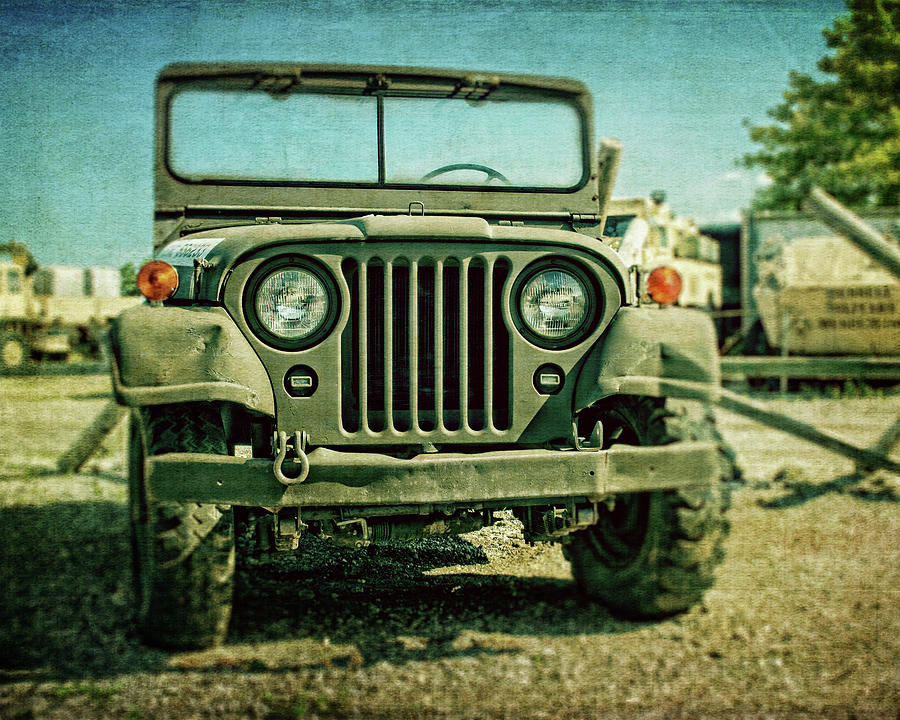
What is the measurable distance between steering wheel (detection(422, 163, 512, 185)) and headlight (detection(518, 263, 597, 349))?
106cm

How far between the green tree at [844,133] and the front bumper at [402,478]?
19.5ft

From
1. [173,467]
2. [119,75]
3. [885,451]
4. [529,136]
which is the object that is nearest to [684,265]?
[885,451]

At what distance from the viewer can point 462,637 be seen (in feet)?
10.3

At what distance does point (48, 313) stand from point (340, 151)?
532 inches

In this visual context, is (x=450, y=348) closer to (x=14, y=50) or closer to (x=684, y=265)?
(x=14, y=50)

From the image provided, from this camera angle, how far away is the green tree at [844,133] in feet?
27.9

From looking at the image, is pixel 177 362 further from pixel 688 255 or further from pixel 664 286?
pixel 688 255

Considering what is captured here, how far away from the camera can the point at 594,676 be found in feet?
9.30

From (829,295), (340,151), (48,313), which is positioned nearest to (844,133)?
(829,295)

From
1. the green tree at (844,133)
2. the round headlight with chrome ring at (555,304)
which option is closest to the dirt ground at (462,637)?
the round headlight with chrome ring at (555,304)

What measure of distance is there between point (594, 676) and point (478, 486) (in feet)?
2.69

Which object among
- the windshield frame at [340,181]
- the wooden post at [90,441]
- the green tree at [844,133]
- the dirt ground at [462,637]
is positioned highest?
the green tree at [844,133]

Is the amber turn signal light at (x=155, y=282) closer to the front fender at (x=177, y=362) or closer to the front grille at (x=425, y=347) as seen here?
the front fender at (x=177, y=362)

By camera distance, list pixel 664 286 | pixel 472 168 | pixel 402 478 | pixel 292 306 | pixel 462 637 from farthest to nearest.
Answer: pixel 472 168
pixel 462 637
pixel 664 286
pixel 292 306
pixel 402 478
